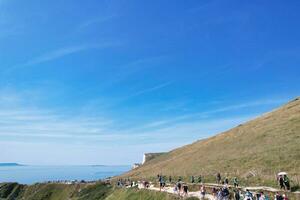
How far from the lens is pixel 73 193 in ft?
326

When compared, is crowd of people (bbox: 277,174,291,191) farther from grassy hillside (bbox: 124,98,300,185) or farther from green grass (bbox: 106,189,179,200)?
green grass (bbox: 106,189,179,200)

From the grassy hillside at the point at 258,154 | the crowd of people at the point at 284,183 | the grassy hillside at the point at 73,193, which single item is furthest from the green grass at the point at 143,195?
the crowd of people at the point at 284,183

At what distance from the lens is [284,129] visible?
3022 inches

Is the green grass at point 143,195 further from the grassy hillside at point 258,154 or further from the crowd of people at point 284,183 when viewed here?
the crowd of people at point 284,183

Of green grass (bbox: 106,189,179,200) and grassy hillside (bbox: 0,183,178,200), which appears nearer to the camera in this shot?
green grass (bbox: 106,189,179,200)

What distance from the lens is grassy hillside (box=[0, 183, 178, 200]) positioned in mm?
56131

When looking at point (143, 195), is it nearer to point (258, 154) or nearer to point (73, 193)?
point (258, 154)

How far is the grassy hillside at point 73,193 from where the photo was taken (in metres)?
56.1

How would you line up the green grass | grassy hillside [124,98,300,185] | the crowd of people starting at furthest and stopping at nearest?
grassy hillside [124,98,300,185]
the green grass
the crowd of people

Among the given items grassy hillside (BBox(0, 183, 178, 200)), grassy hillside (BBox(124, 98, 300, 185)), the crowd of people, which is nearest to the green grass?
grassy hillside (BBox(0, 183, 178, 200))

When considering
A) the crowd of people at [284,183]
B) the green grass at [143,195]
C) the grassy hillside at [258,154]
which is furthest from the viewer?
the grassy hillside at [258,154]

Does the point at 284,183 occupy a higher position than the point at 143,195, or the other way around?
the point at 284,183

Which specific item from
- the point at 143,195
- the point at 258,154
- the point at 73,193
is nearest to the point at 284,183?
the point at 143,195

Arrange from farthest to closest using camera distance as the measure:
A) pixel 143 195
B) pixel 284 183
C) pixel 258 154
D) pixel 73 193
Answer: pixel 73 193
pixel 258 154
pixel 143 195
pixel 284 183
